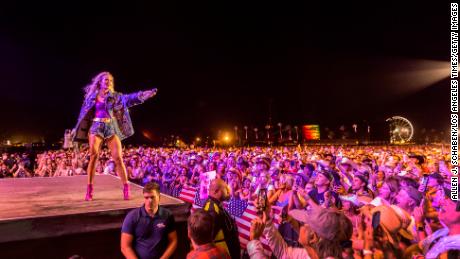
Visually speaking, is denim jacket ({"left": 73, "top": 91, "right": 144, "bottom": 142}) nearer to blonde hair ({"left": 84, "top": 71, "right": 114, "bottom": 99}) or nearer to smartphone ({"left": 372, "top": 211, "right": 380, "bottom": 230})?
blonde hair ({"left": 84, "top": 71, "right": 114, "bottom": 99})

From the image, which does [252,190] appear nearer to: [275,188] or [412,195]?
[275,188]

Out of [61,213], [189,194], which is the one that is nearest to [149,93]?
[61,213]

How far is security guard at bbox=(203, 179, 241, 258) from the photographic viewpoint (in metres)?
3.54

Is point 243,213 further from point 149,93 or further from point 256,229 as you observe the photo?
point 256,229

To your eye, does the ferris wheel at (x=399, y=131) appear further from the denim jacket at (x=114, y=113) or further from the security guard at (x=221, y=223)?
the security guard at (x=221, y=223)

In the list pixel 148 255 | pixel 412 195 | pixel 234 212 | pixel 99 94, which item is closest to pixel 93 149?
pixel 99 94

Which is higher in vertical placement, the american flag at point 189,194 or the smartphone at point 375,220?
the smartphone at point 375,220

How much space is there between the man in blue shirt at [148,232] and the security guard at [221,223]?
59 centimetres

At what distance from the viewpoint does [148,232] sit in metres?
3.81

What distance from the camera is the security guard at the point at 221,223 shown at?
354cm

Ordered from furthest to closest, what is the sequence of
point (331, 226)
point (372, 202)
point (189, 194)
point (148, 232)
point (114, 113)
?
point (189, 194), point (114, 113), point (372, 202), point (148, 232), point (331, 226)

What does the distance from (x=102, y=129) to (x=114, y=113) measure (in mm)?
370

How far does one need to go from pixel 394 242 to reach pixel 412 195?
1761 mm

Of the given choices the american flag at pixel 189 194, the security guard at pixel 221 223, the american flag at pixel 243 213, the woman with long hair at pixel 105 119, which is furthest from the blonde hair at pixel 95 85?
the american flag at pixel 189 194
